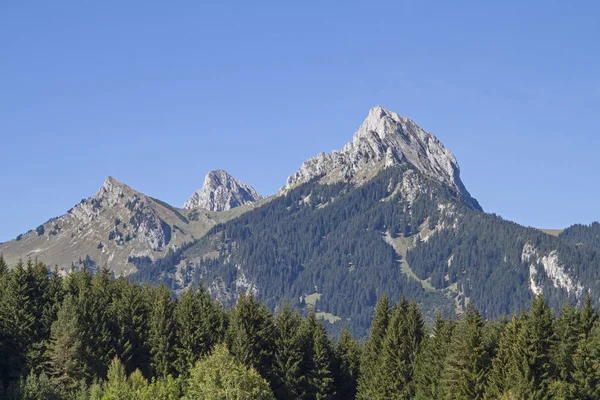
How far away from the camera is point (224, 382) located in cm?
10531

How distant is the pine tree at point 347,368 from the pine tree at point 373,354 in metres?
2.17

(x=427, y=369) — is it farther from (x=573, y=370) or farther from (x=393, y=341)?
(x=573, y=370)

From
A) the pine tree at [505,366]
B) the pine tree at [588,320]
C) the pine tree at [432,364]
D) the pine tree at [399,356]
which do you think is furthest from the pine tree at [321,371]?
the pine tree at [588,320]

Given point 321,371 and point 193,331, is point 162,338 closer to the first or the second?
point 193,331

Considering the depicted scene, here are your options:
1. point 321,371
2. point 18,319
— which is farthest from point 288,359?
point 18,319

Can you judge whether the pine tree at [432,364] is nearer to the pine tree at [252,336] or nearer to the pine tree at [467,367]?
the pine tree at [467,367]

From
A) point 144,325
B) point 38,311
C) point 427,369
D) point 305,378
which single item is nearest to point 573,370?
point 427,369

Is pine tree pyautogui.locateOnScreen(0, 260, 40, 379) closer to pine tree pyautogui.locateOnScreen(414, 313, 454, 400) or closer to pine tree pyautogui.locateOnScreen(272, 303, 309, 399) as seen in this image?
pine tree pyautogui.locateOnScreen(272, 303, 309, 399)

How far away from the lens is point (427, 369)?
126000mm

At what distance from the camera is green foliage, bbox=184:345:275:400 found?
344 feet

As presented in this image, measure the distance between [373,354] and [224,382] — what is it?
36664 mm

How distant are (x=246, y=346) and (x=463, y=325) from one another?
26.8m

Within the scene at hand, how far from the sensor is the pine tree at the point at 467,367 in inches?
4503

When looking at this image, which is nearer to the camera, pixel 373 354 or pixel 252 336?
pixel 252 336
